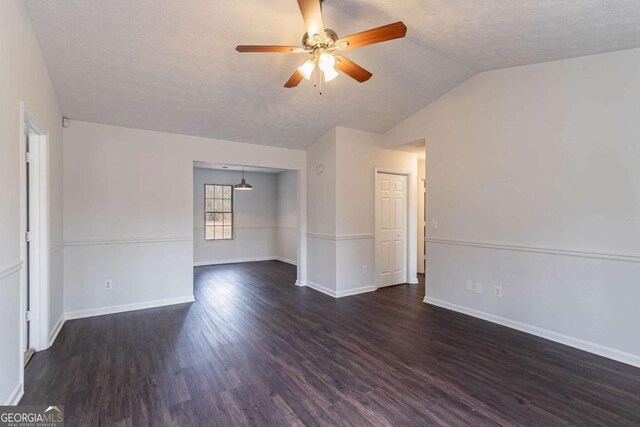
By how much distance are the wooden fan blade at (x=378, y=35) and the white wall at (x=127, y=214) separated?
3.16m

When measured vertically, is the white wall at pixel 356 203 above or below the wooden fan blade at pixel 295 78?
below

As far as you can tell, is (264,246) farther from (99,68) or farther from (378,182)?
(99,68)

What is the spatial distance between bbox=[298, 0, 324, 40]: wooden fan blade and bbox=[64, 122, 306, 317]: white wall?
3.04m

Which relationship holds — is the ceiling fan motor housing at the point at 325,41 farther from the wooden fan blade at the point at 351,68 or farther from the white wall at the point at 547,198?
the white wall at the point at 547,198

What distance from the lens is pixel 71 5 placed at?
2.41 meters

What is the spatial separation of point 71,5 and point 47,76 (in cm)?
102

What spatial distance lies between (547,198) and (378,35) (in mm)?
2622

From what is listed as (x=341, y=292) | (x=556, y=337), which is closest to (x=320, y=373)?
(x=341, y=292)

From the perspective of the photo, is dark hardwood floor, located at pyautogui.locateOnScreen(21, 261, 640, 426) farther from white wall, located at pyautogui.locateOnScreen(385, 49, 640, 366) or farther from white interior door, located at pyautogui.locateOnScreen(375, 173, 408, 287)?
white interior door, located at pyautogui.locateOnScreen(375, 173, 408, 287)

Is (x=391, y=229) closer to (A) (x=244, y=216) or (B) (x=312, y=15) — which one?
(B) (x=312, y=15)

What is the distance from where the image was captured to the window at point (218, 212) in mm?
8070

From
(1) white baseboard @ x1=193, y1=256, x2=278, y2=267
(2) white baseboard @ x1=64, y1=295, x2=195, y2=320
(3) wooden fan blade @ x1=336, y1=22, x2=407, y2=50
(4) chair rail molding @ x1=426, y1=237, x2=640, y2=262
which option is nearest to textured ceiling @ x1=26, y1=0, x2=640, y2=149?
(3) wooden fan blade @ x1=336, y1=22, x2=407, y2=50

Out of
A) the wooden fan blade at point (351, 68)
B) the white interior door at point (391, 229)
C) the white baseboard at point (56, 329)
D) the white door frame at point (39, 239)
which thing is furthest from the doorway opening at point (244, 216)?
the wooden fan blade at point (351, 68)

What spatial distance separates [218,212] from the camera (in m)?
8.24
